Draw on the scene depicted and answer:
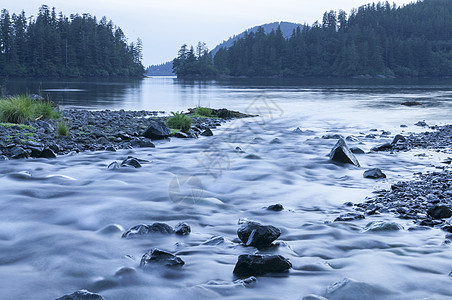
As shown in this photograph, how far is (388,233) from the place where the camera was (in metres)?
5.56

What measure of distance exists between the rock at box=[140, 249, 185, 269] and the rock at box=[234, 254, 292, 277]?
67 cm

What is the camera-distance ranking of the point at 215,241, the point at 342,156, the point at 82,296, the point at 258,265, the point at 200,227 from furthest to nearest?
the point at 342,156 → the point at 200,227 → the point at 215,241 → the point at 258,265 → the point at 82,296

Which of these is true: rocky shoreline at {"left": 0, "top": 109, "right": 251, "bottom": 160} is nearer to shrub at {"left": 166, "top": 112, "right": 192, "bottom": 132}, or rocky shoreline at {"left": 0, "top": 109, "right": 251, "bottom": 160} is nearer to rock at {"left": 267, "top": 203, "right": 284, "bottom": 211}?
shrub at {"left": 166, "top": 112, "right": 192, "bottom": 132}

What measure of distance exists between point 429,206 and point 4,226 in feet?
20.5

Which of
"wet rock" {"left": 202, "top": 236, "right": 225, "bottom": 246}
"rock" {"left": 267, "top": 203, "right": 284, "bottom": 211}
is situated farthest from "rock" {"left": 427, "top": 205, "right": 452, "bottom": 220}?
"wet rock" {"left": 202, "top": 236, "right": 225, "bottom": 246}

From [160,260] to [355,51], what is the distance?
535 ft

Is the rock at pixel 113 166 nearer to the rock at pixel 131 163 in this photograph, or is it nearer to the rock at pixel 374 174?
the rock at pixel 131 163

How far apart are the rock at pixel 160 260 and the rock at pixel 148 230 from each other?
90 centimetres

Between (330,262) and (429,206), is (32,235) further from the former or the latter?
(429,206)

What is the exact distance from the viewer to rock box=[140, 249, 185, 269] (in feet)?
15.1

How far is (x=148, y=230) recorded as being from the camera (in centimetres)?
562

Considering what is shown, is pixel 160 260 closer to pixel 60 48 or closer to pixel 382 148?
pixel 382 148

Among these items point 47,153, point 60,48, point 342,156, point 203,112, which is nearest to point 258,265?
point 342,156

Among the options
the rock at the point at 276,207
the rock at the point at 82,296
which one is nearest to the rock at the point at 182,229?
the rock at the point at 276,207
